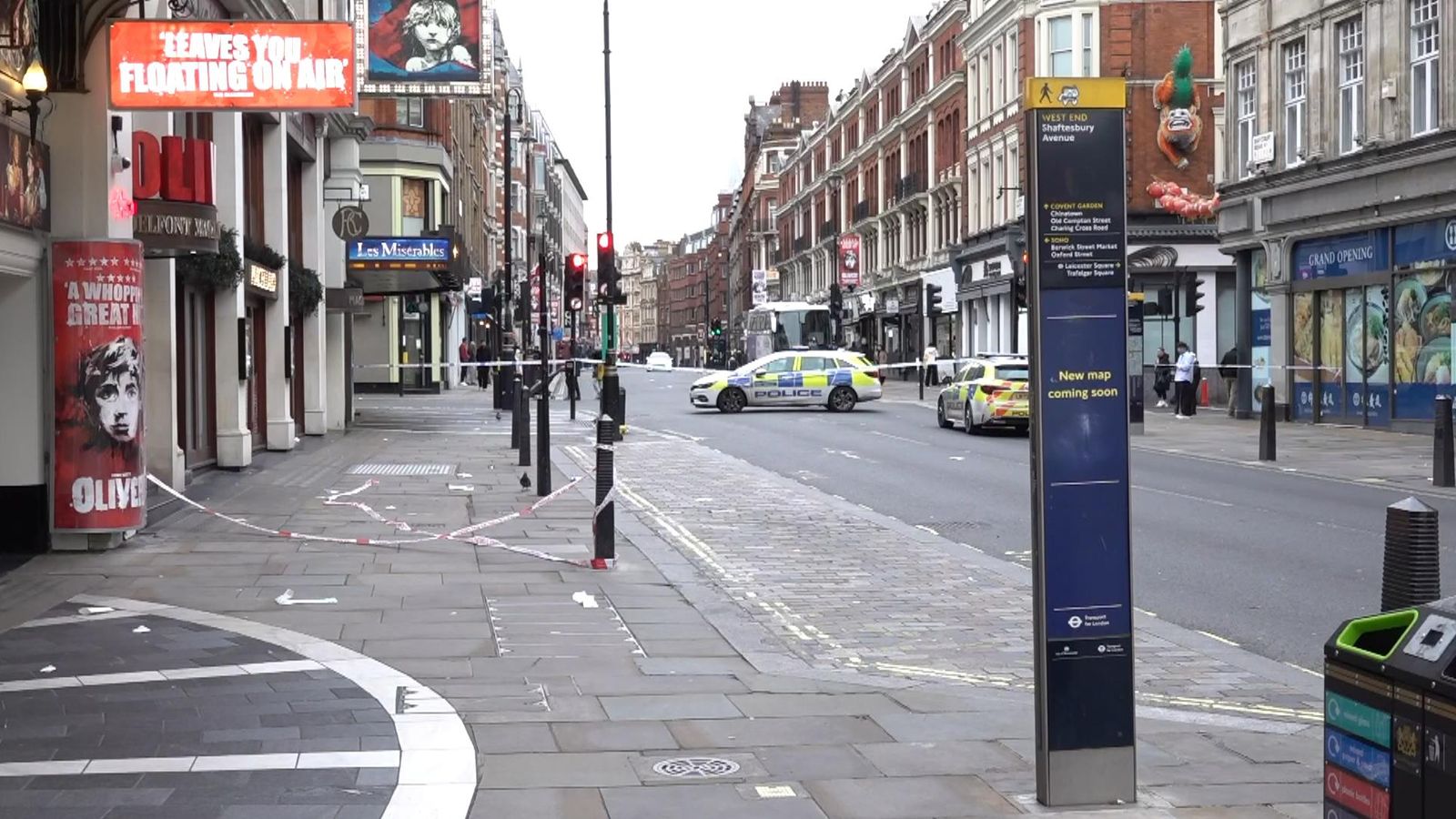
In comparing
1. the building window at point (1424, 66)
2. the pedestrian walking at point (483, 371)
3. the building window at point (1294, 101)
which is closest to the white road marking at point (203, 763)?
the building window at point (1424, 66)

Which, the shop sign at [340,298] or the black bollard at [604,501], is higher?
the shop sign at [340,298]

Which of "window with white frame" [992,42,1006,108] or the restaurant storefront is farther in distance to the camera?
"window with white frame" [992,42,1006,108]

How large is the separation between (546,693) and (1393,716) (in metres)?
4.70

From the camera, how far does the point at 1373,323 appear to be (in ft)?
100

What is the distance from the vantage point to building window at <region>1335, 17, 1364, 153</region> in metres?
30.7

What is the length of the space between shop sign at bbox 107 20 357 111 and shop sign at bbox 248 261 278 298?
29.3 ft

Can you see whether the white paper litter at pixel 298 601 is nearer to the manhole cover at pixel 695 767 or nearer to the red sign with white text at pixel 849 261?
the manhole cover at pixel 695 767

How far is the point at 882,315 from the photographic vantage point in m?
79.9

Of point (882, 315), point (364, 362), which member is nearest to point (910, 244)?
point (882, 315)

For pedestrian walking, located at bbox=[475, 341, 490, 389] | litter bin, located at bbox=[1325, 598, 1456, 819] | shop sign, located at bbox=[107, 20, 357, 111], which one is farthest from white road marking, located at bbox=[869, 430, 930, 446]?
pedestrian walking, located at bbox=[475, 341, 490, 389]

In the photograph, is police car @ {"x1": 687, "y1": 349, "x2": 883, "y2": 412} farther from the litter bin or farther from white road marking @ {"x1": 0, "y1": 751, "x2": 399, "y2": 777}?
the litter bin

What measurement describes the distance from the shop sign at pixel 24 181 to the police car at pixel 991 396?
20.3 meters

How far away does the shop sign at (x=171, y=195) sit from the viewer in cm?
1498

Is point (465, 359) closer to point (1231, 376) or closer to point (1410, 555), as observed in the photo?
point (1231, 376)
